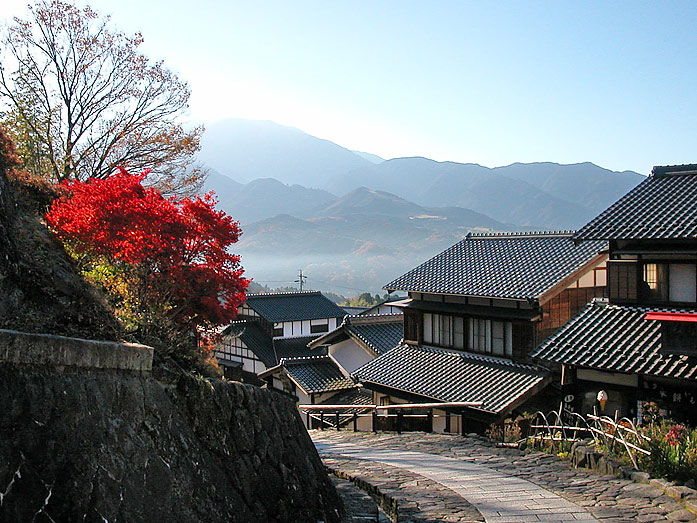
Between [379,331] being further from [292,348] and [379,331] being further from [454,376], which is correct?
[292,348]

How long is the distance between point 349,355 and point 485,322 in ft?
31.6

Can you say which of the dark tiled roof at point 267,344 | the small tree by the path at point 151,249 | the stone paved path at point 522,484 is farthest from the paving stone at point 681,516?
the dark tiled roof at point 267,344

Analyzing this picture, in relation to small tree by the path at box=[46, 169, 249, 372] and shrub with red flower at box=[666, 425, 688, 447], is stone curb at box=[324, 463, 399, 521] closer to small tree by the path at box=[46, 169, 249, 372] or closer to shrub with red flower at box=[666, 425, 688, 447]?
small tree by the path at box=[46, 169, 249, 372]

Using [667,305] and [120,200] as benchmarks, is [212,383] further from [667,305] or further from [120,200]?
[667,305]

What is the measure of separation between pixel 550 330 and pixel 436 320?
4476mm

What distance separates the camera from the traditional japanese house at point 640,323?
544 inches

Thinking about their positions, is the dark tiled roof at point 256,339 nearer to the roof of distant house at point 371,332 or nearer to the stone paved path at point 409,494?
the roof of distant house at point 371,332

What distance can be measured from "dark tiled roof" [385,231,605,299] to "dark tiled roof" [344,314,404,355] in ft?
13.9

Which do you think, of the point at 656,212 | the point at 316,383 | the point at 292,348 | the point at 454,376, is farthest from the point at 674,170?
the point at 292,348

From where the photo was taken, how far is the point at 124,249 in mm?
9352

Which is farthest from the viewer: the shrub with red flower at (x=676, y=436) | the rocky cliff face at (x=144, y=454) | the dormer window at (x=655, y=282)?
the dormer window at (x=655, y=282)

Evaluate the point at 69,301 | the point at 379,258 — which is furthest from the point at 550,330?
the point at 379,258

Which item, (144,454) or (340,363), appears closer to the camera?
(144,454)

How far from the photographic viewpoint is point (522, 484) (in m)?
9.55
